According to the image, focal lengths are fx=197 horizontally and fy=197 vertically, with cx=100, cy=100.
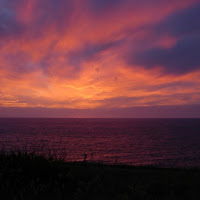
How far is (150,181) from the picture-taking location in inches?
220

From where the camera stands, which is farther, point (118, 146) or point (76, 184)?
point (118, 146)

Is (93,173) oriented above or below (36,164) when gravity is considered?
below

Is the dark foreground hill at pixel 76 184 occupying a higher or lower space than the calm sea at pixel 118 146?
higher

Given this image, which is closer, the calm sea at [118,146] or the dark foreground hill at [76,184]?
the dark foreground hill at [76,184]

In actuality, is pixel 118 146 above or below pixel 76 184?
below

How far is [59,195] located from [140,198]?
1744 millimetres

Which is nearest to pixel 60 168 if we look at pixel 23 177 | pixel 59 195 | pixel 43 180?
pixel 43 180

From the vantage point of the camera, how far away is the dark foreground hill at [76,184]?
4.35 metres

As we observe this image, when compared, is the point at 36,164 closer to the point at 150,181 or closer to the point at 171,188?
the point at 150,181

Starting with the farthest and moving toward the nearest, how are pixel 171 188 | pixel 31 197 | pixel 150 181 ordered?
1. pixel 150 181
2. pixel 171 188
3. pixel 31 197

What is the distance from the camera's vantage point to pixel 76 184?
5160mm

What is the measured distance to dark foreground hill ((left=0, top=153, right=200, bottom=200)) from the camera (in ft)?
14.3

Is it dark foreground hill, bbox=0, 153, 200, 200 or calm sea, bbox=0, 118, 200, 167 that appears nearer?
dark foreground hill, bbox=0, 153, 200, 200

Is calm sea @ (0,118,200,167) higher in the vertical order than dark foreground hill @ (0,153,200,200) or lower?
lower
